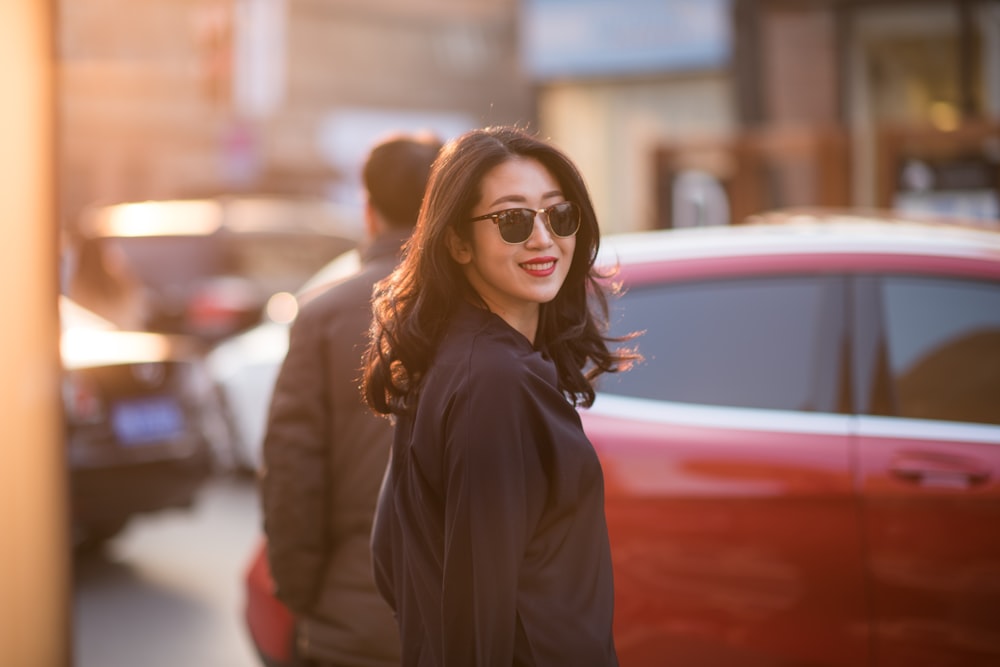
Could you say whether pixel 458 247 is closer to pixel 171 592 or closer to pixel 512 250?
pixel 512 250

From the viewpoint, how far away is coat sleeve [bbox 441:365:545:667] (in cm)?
195

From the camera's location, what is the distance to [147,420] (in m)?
6.83

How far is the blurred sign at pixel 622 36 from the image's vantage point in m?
19.8

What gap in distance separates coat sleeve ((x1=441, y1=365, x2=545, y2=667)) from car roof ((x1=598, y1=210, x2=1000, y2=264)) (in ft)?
5.47

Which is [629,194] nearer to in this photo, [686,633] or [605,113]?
[605,113]

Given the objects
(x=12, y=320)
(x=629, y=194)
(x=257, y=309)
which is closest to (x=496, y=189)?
(x=12, y=320)

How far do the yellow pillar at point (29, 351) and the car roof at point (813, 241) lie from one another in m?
1.46

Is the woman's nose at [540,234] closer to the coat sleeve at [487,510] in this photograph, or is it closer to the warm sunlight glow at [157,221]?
the coat sleeve at [487,510]

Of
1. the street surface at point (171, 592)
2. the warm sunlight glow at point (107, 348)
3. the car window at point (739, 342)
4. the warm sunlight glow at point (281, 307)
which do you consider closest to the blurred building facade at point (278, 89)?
the warm sunlight glow at point (281, 307)

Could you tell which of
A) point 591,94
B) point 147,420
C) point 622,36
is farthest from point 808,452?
point 591,94

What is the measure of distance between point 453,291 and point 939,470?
175 centimetres

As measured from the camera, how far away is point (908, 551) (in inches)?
131

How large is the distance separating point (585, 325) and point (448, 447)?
437 mm

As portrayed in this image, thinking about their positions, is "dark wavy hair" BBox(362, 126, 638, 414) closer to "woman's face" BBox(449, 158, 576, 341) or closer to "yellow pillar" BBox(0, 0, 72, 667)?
"woman's face" BBox(449, 158, 576, 341)
